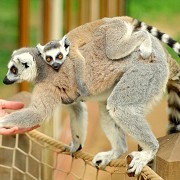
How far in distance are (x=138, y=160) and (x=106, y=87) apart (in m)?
0.48

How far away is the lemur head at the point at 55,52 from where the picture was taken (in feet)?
9.64

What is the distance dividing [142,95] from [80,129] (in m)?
0.43

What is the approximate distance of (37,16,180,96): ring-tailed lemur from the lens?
2.95 metres

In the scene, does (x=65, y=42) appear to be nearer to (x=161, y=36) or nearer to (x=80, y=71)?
(x=80, y=71)

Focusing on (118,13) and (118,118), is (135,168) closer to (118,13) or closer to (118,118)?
(118,118)

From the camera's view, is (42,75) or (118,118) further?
(42,75)

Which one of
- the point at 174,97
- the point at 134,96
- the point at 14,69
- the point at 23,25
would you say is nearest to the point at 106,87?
the point at 134,96

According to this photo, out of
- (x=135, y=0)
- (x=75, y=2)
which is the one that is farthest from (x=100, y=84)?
(x=135, y=0)

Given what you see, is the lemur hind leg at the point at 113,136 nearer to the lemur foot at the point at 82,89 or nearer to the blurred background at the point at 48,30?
the lemur foot at the point at 82,89

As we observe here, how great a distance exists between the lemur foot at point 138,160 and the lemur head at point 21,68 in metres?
0.65

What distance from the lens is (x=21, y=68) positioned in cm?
301

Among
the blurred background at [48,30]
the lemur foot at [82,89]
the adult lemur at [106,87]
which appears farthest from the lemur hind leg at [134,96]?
the blurred background at [48,30]

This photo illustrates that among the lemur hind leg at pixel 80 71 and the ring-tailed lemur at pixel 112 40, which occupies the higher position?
the ring-tailed lemur at pixel 112 40

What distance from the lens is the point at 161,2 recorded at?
1773 cm
